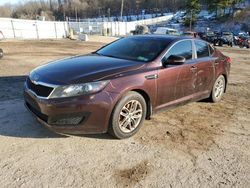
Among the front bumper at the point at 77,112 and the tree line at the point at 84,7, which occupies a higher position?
the tree line at the point at 84,7

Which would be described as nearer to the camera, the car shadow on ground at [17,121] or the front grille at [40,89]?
the front grille at [40,89]

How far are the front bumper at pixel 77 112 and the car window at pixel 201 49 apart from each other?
2.57 metres

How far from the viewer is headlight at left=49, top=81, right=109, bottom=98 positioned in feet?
12.3

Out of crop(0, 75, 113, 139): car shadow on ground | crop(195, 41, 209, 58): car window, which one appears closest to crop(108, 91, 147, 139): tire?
crop(0, 75, 113, 139): car shadow on ground

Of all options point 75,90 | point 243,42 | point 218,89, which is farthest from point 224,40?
point 75,90

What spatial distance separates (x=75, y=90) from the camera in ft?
12.4

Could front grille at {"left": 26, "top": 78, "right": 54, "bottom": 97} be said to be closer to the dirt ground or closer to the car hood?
the car hood

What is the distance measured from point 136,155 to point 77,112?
3.22 ft

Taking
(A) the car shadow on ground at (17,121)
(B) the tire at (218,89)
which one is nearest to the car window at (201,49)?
(B) the tire at (218,89)

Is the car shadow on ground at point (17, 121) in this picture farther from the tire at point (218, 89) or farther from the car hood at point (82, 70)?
the tire at point (218, 89)

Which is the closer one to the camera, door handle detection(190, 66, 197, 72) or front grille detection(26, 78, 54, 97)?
front grille detection(26, 78, 54, 97)

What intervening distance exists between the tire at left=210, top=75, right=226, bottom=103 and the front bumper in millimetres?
3105

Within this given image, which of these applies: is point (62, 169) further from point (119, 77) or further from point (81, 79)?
point (119, 77)

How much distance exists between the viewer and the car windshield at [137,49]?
4815 millimetres
